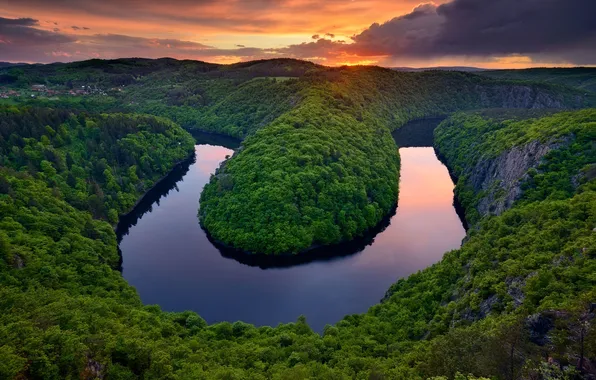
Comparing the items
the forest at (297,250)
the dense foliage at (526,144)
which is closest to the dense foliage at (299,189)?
the forest at (297,250)

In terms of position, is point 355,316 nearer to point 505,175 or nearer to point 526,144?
point 505,175

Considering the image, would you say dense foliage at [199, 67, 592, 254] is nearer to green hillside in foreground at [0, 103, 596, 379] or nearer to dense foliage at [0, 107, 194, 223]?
green hillside in foreground at [0, 103, 596, 379]

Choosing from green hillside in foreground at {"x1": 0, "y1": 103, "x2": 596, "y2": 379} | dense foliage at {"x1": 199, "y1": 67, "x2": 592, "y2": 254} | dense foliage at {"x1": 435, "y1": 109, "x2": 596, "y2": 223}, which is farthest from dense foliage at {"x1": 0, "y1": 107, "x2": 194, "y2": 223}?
dense foliage at {"x1": 435, "y1": 109, "x2": 596, "y2": 223}

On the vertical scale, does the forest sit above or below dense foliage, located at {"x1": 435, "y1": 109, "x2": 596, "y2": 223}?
below

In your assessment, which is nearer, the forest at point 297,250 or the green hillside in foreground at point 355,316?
the green hillside in foreground at point 355,316

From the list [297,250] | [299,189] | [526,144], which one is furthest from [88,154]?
[526,144]

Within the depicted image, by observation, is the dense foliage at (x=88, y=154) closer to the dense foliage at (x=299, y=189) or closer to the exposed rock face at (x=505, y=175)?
the dense foliage at (x=299, y=189)
